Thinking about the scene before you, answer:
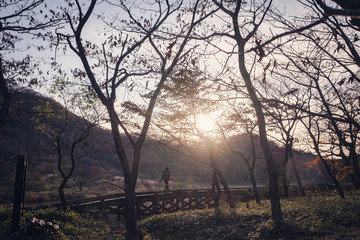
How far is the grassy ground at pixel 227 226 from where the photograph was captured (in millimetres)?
7798

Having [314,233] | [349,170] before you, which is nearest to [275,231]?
[314,233]

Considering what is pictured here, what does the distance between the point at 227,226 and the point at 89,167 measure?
33470 millimetres

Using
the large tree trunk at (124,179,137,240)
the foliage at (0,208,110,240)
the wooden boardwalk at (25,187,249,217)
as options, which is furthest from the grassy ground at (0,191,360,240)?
the large tree trunk at (124,179,137,240)

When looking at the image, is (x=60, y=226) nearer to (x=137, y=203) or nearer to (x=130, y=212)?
(x=130, y=212)

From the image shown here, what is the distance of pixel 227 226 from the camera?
32.9ft

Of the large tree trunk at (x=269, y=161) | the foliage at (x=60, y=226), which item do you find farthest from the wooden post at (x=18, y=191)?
the large tree trunk at (x=269, y=161)

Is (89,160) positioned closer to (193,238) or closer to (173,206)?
(173,206)

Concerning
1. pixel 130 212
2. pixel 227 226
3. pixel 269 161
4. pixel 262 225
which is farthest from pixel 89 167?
pixel 269 161

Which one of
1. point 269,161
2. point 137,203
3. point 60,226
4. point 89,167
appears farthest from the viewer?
point 89,167

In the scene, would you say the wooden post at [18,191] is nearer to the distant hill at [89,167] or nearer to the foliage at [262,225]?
the foliage at [262,225]

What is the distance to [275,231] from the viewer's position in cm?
796

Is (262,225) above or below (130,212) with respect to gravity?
below

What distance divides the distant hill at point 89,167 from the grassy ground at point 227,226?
481 inches

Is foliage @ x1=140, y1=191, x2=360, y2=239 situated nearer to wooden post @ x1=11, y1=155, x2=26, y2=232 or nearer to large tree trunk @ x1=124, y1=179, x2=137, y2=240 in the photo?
large tree trunk @ x1=124, y1=179, x2=137, y2=240
